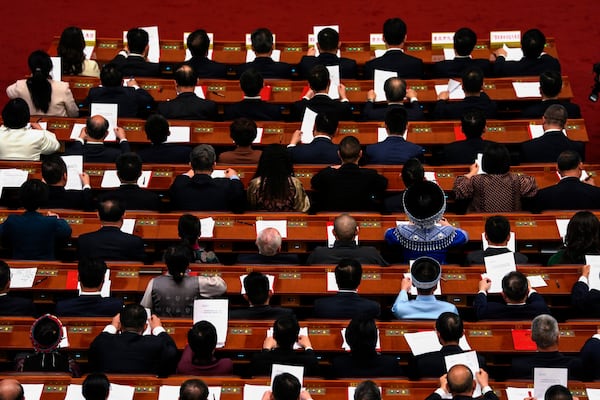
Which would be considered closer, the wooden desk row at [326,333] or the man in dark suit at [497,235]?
the wooden desk row at [326,333]

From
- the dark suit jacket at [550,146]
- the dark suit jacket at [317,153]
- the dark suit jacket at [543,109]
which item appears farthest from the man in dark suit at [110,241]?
the dark suit jacket at [543,109]

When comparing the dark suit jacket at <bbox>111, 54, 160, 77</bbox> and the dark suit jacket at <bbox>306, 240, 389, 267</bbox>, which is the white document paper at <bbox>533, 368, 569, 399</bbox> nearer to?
the dark suit jacket at <bbox>306, 240, 389, 267</bbox>

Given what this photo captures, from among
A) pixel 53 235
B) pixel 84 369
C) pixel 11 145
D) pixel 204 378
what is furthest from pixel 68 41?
pixel 204 378

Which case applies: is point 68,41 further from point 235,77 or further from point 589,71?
point 589,71

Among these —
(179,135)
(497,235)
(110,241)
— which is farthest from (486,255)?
(179,135)

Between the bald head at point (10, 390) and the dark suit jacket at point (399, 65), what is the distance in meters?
5.37

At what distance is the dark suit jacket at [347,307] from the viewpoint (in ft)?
29.2

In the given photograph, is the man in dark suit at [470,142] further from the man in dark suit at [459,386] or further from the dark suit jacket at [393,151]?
the man in dark suit at [459,386]

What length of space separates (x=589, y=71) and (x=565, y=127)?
2.80 m

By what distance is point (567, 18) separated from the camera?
14.2 m

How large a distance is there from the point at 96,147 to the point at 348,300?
2.99 metres

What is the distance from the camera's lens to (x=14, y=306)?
903cm

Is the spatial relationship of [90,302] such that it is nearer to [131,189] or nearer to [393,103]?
[131,189]

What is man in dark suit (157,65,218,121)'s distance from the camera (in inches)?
447
